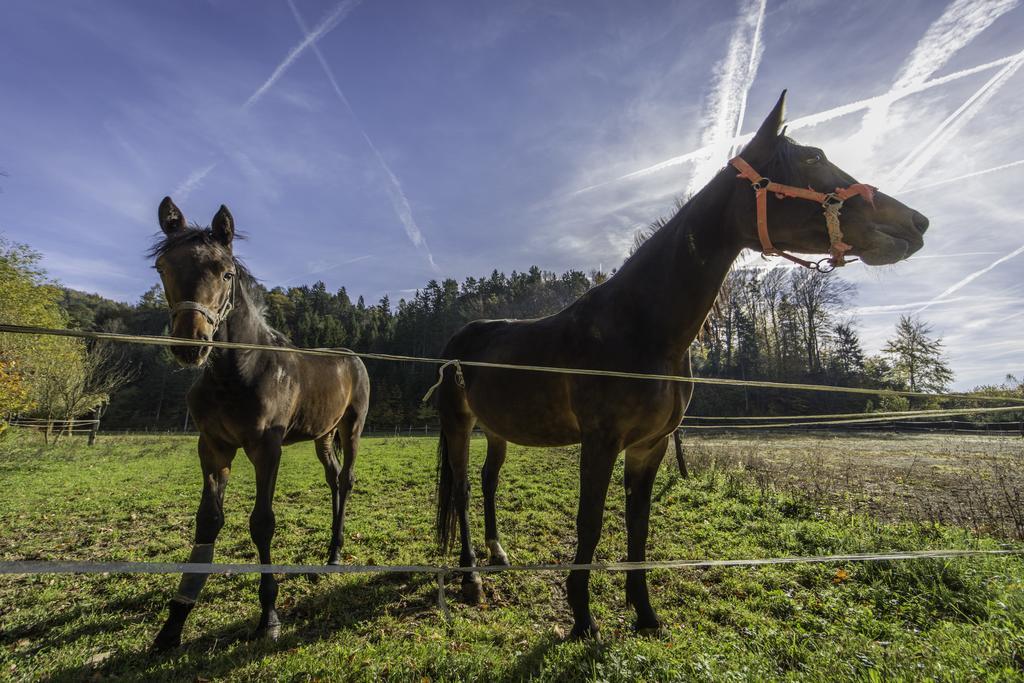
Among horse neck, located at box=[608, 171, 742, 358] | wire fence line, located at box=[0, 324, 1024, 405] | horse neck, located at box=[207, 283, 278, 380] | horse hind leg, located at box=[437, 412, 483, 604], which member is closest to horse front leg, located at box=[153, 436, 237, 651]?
horse neck, located at box=[207, 283, 278, 380]

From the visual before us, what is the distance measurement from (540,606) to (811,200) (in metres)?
4.03

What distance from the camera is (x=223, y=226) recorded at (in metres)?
3.42

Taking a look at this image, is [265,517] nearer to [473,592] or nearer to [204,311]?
[204,311]

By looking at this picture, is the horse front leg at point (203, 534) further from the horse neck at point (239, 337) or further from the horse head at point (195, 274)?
the horse head at point (195, 274)

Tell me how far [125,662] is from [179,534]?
166 inches

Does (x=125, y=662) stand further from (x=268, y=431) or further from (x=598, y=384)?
(x=598, y=384)

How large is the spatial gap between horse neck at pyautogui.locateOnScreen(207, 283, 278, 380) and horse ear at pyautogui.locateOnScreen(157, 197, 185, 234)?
62 centimetres

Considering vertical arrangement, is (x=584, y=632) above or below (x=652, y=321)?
below

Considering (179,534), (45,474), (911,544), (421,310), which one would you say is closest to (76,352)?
(45,474)

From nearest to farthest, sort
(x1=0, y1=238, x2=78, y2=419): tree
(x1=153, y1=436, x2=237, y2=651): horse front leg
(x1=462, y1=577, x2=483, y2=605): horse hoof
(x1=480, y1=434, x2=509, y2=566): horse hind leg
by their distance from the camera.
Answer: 1. (x1=153, y1=436, x2=237, y2=651): horse front leg
2. (x1=462, y1=577, x2=483, y2=605): horse hoof
3. (x1=480, y1=434, x2=509, y2=566): horse hind leg
4. (x1=0, y1=238, x2=78, y2=419): tree

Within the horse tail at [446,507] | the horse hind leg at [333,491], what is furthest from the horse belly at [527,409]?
the horse hind leg at [333,491]

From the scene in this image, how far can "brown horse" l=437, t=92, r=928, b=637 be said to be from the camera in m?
2.83

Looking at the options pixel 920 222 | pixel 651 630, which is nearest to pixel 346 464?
pixel 651 630

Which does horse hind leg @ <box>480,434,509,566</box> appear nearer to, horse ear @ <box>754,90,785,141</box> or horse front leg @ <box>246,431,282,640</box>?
horse front leg @ <box>246,431,282,640</box>
